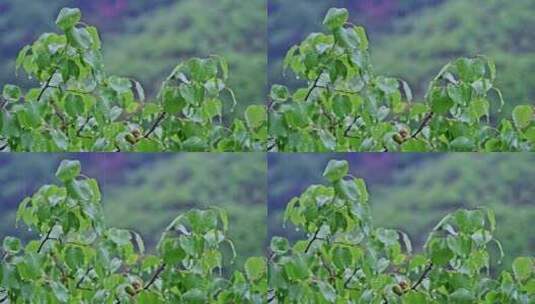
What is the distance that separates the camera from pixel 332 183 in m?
2.96

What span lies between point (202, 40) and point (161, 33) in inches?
4.8

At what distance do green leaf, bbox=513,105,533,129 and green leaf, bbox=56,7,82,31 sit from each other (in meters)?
1.31

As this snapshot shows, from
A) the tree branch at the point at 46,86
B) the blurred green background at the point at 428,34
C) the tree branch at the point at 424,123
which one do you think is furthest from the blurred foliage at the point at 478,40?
the tree branch at the point at 46,86

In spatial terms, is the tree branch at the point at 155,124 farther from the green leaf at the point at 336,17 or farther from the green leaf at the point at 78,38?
the green leaf at the point at 336,17

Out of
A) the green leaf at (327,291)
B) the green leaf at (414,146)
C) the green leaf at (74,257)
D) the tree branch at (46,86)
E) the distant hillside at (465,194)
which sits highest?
the tree branch at (46,86)

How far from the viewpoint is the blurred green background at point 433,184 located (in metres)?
2.94

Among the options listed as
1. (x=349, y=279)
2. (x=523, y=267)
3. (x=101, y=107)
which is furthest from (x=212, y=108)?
(x=523, y=267)

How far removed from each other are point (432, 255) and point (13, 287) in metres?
1.24

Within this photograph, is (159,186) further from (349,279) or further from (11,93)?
(349,279)

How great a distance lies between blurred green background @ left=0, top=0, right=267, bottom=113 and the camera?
2.90m

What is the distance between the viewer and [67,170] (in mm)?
2889

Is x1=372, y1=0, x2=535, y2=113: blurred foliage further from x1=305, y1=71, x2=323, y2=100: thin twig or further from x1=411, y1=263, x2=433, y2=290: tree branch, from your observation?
x1=411, y1=263, x2=433, y2=290: tree branch

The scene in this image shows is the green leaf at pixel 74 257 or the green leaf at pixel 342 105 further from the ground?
the green leaf at pixel 342 105

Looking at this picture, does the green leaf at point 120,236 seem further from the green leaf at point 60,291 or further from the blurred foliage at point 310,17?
the blurred foliage at point 310,17
